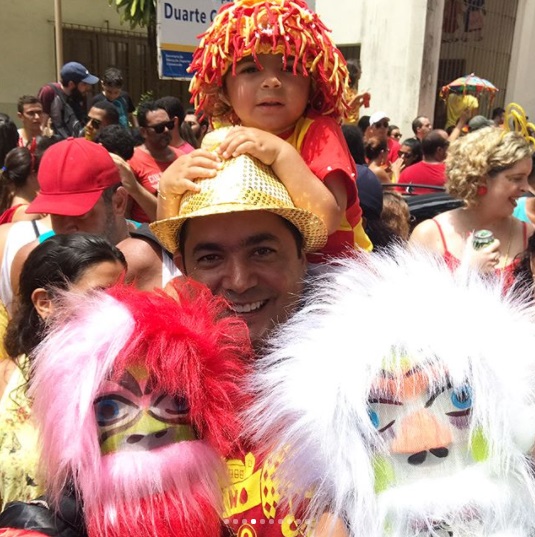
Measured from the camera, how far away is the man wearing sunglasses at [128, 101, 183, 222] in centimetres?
449

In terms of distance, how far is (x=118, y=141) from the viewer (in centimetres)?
443

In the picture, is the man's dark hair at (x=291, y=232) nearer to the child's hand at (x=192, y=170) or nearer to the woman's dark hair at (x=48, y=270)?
the child's hand at (x=192, y=170)

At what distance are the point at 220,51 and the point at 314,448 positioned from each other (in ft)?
3.59

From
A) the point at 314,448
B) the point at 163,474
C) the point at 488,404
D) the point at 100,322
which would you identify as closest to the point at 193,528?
the point at 163,474

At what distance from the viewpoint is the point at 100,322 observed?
1138 mm

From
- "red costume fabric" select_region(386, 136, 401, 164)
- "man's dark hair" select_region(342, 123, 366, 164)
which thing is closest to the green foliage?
→ "red costume fabric" select_region(386, 136, 401, 164)

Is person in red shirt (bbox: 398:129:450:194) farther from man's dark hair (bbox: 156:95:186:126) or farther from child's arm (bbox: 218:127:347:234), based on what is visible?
child's arm (bbox: 218:127:347:234)

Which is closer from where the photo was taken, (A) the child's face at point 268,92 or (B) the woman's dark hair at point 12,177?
(A) the child's face at point 268,92

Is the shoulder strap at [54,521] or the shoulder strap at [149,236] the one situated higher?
the shoulder strap at [149,236]

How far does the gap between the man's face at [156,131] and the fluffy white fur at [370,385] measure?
3810 mm

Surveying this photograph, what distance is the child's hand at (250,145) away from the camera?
4.82 feet

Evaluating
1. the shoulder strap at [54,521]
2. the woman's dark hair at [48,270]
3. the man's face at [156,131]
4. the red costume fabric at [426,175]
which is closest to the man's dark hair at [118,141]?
the man's face at [156,131]

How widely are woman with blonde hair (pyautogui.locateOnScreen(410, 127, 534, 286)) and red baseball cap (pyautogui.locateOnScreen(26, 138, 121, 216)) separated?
1.75 metres

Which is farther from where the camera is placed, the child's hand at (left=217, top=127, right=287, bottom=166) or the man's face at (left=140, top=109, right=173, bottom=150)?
the man's face at (left=140, top=109, right=173, bottom=150)
